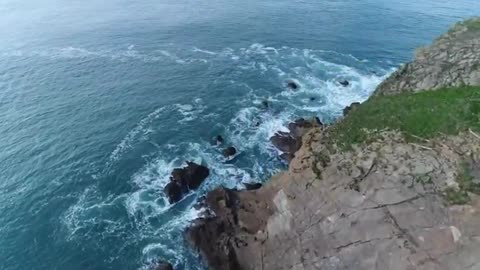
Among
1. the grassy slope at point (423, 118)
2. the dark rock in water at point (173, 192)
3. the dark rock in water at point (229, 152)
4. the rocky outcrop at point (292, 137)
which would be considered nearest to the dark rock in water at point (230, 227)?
the dark rock in water at point (173, 192)

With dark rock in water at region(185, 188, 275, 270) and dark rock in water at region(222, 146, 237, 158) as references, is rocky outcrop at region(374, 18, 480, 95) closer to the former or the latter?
dark rock in water at region(185, 188, 275, 270)

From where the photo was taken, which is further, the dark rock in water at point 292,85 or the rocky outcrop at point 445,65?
the dark rock in water at point 292,85

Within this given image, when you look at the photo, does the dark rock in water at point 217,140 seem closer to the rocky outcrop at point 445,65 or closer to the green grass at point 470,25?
the rocky outcrop at point 445,65

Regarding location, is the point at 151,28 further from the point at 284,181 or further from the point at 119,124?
the point at 284,181

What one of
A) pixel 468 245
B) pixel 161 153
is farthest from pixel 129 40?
pixel 468 245

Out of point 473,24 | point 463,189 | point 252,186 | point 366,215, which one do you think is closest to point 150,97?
point 252,186

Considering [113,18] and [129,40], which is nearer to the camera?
[129,40]
